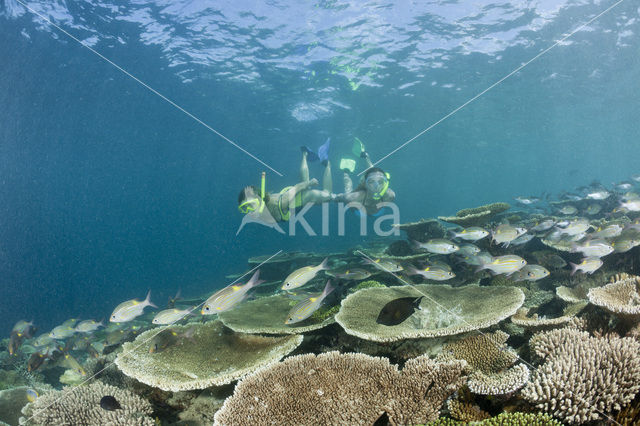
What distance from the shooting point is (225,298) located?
3.88m

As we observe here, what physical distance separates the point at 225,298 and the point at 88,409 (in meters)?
Result: 1.76

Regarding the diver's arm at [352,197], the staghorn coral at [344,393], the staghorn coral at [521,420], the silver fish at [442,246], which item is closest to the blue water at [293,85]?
the diver's arm at [352,197]

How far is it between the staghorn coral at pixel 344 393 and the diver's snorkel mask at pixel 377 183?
639 cm

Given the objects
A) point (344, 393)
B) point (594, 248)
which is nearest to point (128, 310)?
point (344, 393)

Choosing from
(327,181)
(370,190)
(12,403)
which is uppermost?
(327,181)

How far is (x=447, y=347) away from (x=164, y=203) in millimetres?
115622

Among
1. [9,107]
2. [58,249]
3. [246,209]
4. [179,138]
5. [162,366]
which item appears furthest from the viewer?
[58,249]

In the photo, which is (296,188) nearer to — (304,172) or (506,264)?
(304,172)

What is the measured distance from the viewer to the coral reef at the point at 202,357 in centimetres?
325

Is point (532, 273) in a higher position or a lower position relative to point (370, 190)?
lower

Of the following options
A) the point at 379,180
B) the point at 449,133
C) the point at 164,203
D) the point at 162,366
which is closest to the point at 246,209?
the point at 162,366

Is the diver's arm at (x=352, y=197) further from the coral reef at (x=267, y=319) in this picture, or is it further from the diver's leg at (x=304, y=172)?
the coral reef at (x=267, y=319)

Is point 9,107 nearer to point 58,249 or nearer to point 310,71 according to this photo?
point 310,71

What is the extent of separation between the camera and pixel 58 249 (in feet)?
392
